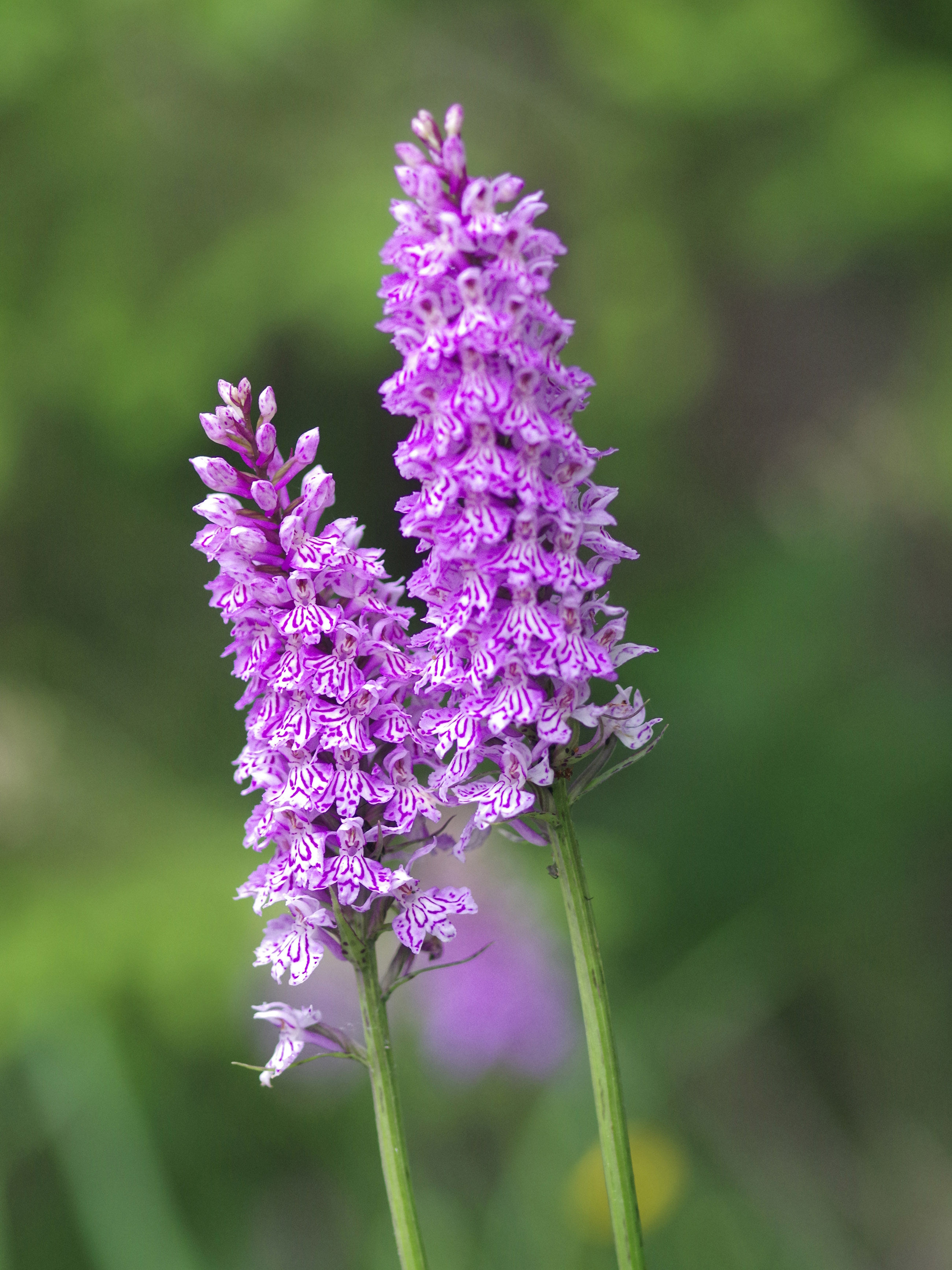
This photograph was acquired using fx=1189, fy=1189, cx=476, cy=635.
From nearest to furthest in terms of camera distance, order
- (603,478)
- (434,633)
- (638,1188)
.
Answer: (434,633) < (638,1188) < (603,478)

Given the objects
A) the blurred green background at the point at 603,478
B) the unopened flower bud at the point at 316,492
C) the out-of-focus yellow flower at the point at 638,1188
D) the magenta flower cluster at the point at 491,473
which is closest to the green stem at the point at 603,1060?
the magenta flower cluster at the point at 491,473

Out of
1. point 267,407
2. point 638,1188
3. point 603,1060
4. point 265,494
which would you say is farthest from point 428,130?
point 638,1188

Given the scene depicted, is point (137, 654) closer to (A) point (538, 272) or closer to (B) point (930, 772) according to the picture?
(B) point (930, 772)

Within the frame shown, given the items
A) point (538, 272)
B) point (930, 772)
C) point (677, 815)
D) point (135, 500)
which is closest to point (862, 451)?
point (930, 772)

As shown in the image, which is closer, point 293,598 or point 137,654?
point 293,598

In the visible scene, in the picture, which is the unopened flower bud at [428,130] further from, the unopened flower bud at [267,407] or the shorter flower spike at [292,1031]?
the shorter flower spike at [292,1031]

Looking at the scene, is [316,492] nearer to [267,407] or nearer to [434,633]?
[267,407]

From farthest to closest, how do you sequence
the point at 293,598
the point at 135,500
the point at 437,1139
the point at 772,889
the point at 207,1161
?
1. the point at 135,500
2. the point at 772,889
3. the point at 207,1161
4. the point at 437,1139
5. the point at 293,598
